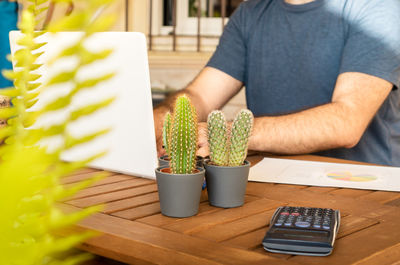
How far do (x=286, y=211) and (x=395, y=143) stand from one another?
131cm

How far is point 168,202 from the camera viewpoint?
887mm

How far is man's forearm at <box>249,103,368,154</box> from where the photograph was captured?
1.52 m

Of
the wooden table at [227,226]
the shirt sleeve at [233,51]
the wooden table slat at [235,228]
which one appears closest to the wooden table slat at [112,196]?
the wooden table at [227,226]

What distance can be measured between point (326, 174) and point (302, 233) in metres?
0.51

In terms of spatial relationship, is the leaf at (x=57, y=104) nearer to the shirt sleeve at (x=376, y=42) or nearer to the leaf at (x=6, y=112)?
the leaf at (x=6, y=112)

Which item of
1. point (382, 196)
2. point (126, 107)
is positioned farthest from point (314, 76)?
point (126, 107)

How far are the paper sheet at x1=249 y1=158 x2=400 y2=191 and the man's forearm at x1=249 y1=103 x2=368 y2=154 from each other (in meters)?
0.13

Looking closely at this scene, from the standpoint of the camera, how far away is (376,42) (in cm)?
182

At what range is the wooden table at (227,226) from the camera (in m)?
0.72

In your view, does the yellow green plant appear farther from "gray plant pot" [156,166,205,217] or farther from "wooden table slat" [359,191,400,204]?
"wooden table slat" [359,191,400,204]

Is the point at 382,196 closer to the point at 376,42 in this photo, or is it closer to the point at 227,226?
the point at 227,226

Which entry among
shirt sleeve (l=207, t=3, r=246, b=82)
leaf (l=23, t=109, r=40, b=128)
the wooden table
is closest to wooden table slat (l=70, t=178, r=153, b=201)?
the wooden table

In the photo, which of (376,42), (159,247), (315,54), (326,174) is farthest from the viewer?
(315,54)

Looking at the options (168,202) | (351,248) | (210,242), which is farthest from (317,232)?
(168,202)
